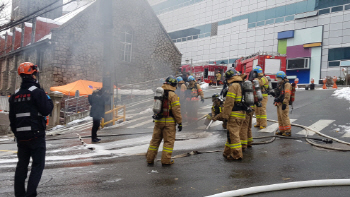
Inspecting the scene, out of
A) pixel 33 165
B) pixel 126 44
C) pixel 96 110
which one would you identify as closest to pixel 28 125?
pixel 33 165

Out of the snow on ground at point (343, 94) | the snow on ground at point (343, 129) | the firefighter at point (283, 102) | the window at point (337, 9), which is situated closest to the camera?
the firefighter at point (283, 102)

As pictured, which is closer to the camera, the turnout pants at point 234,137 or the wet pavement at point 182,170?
the wet pavement at point 182,170

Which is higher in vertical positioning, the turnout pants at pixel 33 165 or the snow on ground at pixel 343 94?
the snow on ground at pixel 343 94

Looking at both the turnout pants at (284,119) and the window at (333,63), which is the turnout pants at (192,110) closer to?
the turnout pants at (284,119)

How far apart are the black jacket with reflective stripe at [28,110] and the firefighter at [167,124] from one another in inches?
91.4

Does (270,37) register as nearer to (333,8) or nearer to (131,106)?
(333,8)

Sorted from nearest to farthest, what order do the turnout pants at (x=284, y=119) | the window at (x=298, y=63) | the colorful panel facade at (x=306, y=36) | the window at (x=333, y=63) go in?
the turnout pants at (x=284, y=119)
the window at (x=333, y=63)
the colorful panel facade at (x=306, y=36)
the window at (x=298, y=63)

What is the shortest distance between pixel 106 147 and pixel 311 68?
2636 centimetres

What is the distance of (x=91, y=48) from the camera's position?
22.7m

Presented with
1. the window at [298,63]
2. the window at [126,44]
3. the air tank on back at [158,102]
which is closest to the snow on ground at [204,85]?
the window at [126,44]

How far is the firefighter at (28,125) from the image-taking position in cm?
379

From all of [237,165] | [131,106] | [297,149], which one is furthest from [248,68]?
[237,165]

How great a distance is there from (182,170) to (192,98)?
272 inches

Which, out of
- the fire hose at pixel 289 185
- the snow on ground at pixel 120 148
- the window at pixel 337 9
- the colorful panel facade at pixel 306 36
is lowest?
the snow on ground at pixel 120 148
